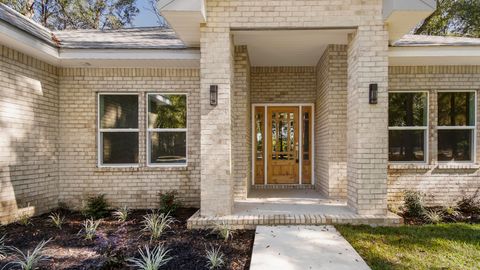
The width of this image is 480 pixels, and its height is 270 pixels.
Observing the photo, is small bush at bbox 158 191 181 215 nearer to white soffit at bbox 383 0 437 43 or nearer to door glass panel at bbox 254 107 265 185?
door glass panel at bbox 254 107 265 185

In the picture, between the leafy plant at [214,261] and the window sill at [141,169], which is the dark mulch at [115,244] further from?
the window sill at [141,169]

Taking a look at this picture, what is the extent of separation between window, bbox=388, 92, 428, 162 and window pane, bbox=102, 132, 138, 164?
593 cm

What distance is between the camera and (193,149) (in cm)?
641

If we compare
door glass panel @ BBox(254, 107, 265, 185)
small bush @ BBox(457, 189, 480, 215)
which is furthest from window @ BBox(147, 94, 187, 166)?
small bush @ BBox(457, 189, 480, 215)

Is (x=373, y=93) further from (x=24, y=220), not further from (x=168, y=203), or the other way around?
(x=24, y=220)

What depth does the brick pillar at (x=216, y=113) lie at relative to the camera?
15.7 ft

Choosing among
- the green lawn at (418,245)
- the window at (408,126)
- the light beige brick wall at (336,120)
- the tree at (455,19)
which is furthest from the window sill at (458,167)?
the tree at (455,19)

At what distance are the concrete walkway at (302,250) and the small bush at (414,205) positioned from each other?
7.32 feet

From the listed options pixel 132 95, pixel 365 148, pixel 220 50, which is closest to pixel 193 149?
pixel 132 95

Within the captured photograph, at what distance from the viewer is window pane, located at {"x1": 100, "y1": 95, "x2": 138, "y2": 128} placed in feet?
21.3

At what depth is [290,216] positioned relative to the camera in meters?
4.81

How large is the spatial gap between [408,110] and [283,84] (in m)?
3.07

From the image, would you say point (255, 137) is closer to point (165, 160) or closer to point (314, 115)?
point (314, 115)

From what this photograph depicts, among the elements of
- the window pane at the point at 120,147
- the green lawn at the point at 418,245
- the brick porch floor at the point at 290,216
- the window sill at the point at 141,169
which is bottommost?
the green lawn at the point at 418,245
